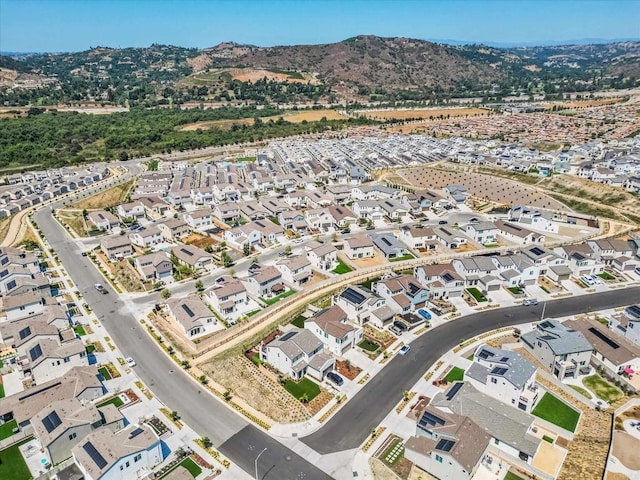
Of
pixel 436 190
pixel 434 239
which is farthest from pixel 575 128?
pixel 434 239

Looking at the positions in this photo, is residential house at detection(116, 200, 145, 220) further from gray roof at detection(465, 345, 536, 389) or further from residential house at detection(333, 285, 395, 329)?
gray roof at detection(465, 345, 536, 389)

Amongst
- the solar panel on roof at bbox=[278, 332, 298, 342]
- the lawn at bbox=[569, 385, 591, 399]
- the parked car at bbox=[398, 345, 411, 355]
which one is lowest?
the lawn at bbox=[569, 385, 591, 399]

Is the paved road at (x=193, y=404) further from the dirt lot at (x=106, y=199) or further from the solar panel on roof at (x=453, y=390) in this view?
the dirt lot at (x=106, y=199)

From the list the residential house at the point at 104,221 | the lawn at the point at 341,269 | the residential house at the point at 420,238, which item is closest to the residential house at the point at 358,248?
the lawn at the point at 341,269

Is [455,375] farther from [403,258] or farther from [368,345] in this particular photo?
[403,258]

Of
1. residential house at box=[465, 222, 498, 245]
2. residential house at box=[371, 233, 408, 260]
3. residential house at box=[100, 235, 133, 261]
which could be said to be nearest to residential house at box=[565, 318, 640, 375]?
residential house at box=[371, 233, 408, 260]

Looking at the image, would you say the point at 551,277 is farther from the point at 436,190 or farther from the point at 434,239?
the point at 436,190

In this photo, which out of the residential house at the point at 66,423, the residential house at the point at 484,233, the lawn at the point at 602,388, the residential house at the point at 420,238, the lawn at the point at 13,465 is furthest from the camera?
the residential house at the point at 484,233
